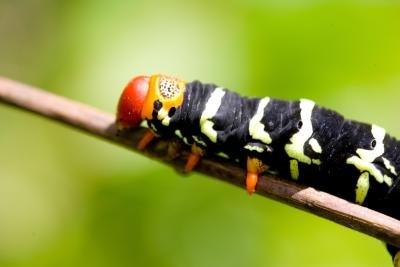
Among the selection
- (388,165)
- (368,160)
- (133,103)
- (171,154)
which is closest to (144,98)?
(133,103)

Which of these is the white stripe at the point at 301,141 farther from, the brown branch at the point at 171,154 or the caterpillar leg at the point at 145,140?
the caterpillar leg at the point at 145,140

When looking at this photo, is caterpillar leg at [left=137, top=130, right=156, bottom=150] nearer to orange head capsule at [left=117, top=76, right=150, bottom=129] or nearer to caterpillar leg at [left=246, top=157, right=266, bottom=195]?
orange head capsule at [left=117, top=76, right=150, bottom=129]

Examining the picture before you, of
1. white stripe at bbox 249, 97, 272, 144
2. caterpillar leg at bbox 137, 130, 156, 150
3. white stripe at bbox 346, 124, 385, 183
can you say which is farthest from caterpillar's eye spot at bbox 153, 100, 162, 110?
white stripe at bbox 346, 124, 385, 183

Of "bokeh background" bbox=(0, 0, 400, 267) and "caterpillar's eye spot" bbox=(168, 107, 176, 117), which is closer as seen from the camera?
"caterpillar's eye spot" bbox=(168, 107, 176, 117)

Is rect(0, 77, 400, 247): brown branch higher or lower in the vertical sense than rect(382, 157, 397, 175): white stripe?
lower

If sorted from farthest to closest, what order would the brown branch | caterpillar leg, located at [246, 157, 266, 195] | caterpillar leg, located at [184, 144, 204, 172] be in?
caterpillar leg, located at [184, 144, 204, 172] → caterpillar leg, located at [246, 157, 266, 195] → the brown branch

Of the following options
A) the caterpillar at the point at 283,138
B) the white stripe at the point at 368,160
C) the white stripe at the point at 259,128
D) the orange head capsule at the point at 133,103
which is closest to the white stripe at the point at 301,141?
→ the caterpillar at the point at 283,138

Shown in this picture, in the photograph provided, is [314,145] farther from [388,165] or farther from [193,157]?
[193,157]
